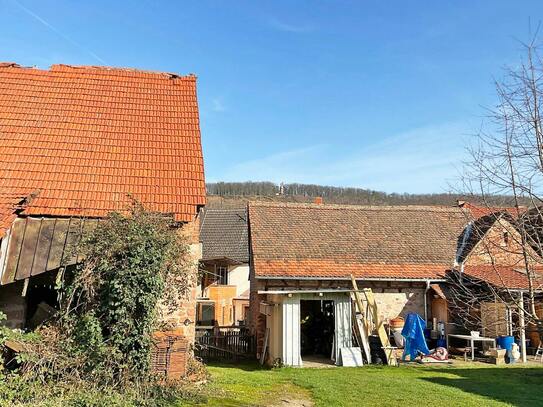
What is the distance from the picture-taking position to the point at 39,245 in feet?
32.6

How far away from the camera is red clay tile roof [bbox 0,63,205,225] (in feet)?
37.5

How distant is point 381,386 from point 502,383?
370 cm

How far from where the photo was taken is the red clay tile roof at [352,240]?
1873cm

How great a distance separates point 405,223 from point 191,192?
14.0 m

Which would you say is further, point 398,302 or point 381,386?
point 398,302

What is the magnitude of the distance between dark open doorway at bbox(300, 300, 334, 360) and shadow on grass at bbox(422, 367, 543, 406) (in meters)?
4.68

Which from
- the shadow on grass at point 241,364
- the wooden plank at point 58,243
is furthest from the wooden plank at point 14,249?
the shadow on grass at point 241,364

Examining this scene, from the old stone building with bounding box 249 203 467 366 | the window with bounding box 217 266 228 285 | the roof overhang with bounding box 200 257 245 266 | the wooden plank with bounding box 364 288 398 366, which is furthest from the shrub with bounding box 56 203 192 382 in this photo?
the window with bounding box 217 266 228 285

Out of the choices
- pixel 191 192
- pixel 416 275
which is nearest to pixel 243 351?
pixel 416 275

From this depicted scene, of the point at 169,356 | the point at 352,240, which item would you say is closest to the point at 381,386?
the point at 169,356

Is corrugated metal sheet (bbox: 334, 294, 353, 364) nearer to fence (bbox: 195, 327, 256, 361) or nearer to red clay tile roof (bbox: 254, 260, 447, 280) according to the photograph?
red clay tile roof (bbox: 254, 260, 447, 280)

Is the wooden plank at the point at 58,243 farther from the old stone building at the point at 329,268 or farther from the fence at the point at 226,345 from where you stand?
the fence at the point at 226,345

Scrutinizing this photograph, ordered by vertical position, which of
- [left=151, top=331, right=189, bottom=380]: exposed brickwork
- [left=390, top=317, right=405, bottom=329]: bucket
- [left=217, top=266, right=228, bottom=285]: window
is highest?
[left=217, top=266, right=228, bottom=285]: window

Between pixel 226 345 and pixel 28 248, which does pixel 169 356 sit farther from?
pixel 226 345
